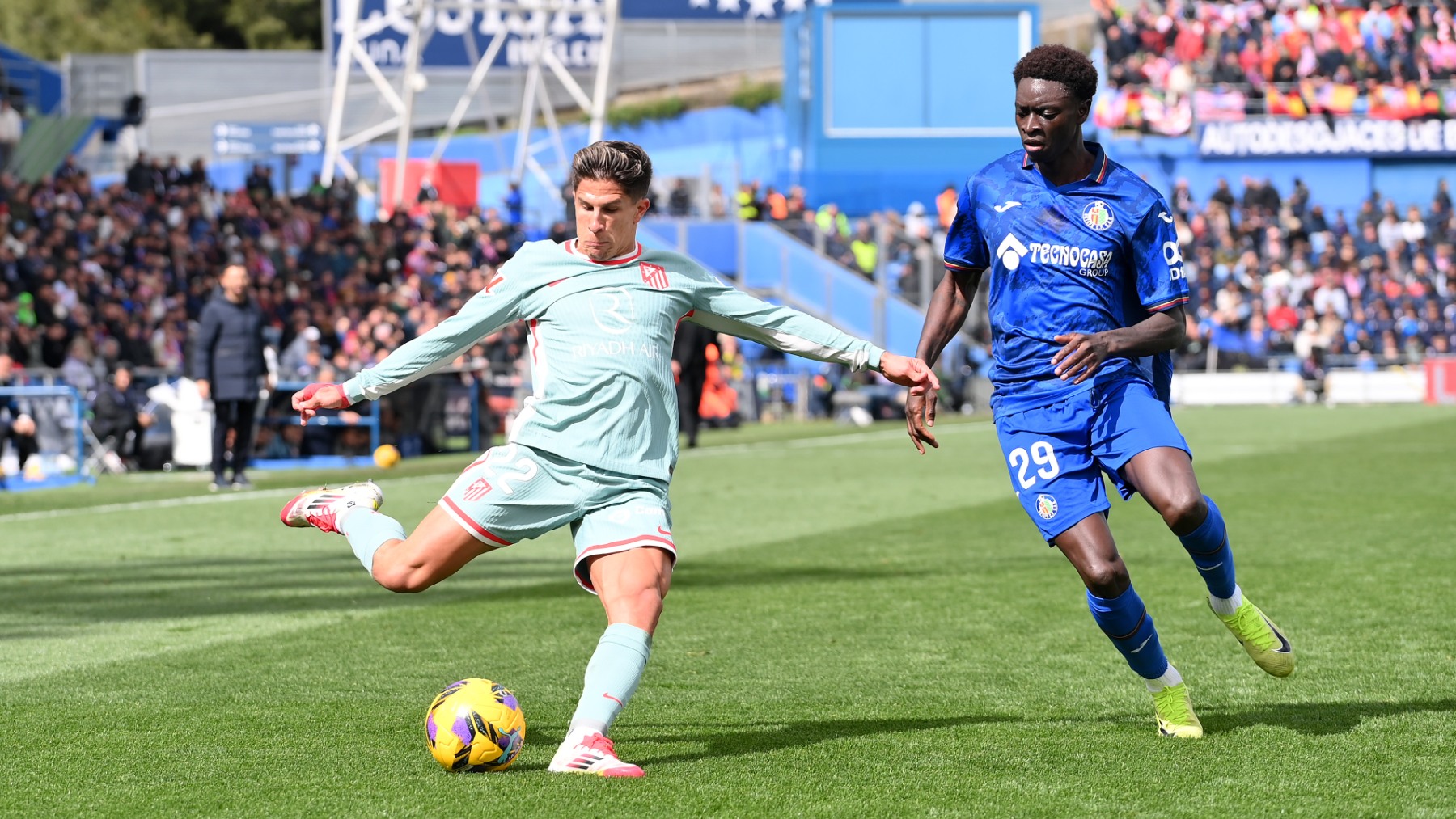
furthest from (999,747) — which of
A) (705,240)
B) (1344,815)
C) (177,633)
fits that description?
(705,240)

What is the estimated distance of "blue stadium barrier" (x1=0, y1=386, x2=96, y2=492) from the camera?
57.0 ft

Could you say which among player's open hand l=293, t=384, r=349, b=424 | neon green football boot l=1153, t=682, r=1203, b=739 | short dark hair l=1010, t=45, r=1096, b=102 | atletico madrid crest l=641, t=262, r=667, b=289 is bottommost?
neon green football boot l=1153, t=682, r=1203, b=739

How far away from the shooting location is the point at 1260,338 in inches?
1458

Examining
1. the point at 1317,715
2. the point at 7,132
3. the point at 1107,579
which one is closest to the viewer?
the point at 1107,579

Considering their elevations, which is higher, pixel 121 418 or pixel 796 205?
pixel 796 205

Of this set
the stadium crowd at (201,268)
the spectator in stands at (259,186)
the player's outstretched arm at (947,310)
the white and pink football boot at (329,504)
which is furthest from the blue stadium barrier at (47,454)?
the player's outstretched arm at (947,310)

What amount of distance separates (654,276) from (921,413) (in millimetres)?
1006

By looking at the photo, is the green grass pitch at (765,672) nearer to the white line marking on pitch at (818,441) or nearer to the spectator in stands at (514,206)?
the white line marking on pitch at (818,441)

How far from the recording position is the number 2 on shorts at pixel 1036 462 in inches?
226

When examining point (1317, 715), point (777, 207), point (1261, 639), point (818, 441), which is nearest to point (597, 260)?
point (1261, 639)

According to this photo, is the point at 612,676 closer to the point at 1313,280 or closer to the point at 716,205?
the point at 716,205

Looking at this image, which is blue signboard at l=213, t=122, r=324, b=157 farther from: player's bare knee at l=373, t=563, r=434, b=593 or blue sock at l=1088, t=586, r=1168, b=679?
blue sock at l=1088, t=586, r=1168, b=679

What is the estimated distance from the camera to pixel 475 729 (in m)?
5.31

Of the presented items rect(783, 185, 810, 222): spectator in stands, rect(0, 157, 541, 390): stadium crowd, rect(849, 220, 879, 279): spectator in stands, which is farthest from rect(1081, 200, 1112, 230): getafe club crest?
rect(783, 185, 810, 222): spectator in stands
